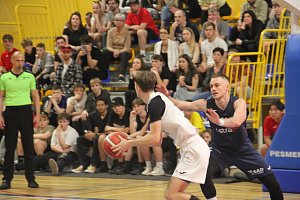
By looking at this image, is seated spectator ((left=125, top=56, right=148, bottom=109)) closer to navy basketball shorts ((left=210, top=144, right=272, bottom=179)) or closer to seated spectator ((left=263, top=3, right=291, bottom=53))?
seated spectator ((left=263, top=3, right=291, bottom=53))

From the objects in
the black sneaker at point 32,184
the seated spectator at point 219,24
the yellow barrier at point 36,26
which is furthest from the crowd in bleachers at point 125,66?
the yellow barrier at point 36,26

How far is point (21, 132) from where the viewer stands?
11109 mm

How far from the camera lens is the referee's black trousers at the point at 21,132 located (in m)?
11.1

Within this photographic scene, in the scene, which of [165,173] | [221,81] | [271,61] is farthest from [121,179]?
[221,81]

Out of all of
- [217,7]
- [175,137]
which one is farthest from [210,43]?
[175,137]

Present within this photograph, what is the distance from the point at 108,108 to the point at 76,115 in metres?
0.71

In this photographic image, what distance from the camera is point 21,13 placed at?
1881 cm

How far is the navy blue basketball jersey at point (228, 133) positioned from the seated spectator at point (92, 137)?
5256 millimetres

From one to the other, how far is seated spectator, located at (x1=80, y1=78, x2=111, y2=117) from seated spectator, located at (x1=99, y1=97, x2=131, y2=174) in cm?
49

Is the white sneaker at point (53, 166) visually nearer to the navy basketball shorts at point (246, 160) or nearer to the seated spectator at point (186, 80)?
the seated spectator at point (186, 80)

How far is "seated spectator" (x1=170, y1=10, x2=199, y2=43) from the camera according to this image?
14.2 metres

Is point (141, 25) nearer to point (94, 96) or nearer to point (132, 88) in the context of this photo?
point (132, 88)

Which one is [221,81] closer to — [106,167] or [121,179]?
[121,179]

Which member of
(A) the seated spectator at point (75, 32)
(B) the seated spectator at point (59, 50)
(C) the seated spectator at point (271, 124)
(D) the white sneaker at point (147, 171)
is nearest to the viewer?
(C) the seated spectator at point (271, 124)
